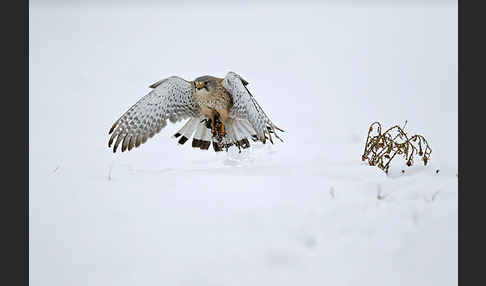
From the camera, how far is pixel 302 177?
9.29 feet

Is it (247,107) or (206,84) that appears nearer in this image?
(247,107)

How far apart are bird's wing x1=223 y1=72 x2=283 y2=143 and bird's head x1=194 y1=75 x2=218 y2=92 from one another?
9cm

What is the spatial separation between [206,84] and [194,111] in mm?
363

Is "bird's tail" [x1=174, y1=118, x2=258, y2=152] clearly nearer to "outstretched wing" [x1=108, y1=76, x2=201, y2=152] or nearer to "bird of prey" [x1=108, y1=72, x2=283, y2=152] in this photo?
"bird of prey" [x1=108, y1=72, x2=283, y2=152]

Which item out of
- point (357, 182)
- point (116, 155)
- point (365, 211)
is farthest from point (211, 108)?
point (365, 211)

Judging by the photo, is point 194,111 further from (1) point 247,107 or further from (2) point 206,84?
(1) point 247,107

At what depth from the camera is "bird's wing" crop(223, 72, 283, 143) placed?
2.95 meters

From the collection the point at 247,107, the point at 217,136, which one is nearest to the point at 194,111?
the point at 217,136

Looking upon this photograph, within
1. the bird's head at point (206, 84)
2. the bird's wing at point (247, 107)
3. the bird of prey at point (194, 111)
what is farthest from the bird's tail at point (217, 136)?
the bird's head at point (206, 84)

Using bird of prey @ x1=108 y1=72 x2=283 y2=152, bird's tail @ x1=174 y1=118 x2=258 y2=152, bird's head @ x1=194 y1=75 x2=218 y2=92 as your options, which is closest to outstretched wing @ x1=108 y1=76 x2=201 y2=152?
bird of prey @ x1=108 y1=72 x2=283 y2=152

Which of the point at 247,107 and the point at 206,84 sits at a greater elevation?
the point at 206,84

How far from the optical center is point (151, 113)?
3377 mm

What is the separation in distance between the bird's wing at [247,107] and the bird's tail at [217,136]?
0.72ft

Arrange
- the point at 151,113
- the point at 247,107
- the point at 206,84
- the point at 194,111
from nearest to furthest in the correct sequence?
the point at 247,107, the point at 206,84, the point at 151,113, the point at 194,111
